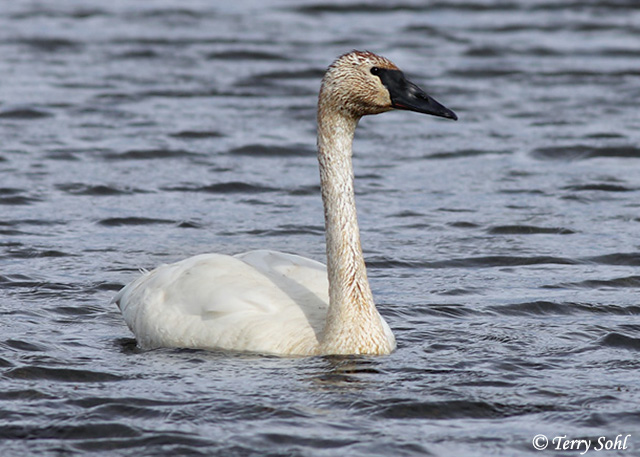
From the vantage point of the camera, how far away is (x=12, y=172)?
47.1ft

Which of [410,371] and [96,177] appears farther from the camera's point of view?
[96,177]

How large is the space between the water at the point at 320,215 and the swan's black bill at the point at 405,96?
62.0 inches

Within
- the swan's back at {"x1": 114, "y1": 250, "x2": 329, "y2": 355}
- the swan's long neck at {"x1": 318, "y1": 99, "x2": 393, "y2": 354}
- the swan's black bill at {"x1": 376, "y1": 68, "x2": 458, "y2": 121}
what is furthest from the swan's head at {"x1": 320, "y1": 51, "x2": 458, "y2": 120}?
the swan's back at {"x1": 114, "y1": 250, "x2": 329, "y2": 355}

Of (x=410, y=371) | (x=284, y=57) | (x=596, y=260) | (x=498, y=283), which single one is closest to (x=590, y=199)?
(x=596, y=260)

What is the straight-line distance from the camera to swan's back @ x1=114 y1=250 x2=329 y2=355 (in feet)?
27.0

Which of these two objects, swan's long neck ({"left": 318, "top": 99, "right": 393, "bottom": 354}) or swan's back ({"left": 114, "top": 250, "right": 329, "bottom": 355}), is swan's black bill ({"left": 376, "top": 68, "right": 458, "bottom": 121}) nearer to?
swan's long neck ({"left": 318, "top": 99, "right": 393, "bottom": 354})

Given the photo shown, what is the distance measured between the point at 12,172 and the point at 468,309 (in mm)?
6450

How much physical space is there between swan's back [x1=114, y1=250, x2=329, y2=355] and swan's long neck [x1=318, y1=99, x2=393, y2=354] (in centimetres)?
19

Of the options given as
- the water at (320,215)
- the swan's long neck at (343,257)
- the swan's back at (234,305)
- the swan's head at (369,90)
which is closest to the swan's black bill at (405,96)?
the swan's head at (369,90)

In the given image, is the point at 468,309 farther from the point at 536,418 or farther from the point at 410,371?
the point at 536,418

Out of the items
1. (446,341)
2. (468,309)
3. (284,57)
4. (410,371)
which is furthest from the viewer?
(284,57)

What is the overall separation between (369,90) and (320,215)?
15.7 ft

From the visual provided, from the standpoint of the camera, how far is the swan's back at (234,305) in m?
8.23

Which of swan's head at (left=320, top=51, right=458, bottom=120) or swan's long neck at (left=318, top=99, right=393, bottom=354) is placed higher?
swan's head at (left=320, top=51, right=458, bottom=120)
